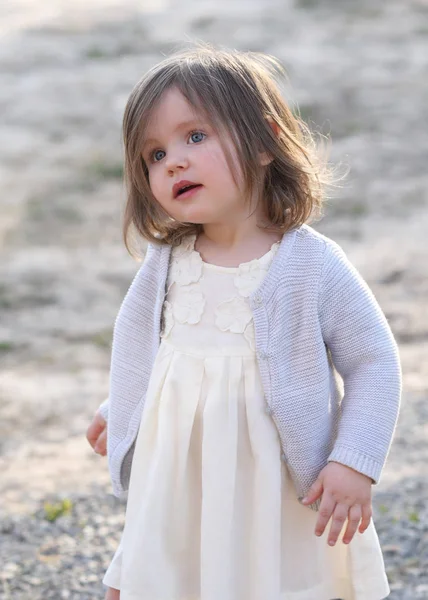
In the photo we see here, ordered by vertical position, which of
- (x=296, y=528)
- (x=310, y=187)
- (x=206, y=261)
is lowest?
(x=296, y=528)

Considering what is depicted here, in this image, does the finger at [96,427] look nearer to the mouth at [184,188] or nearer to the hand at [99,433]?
the hand at [99,433]

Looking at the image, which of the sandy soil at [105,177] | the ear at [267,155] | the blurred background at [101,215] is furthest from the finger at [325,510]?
the sandy soil at [105,177]

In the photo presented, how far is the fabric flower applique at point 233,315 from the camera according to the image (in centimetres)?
194

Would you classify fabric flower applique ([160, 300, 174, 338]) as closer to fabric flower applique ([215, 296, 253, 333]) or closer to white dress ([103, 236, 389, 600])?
white dress ([103, 236, 389, 600])

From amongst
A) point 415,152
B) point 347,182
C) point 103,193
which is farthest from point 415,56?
point 103,193

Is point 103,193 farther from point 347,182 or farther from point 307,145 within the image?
point 307,145

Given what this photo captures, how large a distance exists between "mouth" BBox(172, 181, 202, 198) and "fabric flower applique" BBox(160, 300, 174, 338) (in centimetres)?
25

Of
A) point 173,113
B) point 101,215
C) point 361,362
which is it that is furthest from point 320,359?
point 101,215

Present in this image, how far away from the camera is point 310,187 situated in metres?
2.06

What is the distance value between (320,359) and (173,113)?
1.79 feet

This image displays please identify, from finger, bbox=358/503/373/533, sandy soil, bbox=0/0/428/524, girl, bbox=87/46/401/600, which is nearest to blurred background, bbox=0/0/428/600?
sandy soil, bbox=0/0/428/524

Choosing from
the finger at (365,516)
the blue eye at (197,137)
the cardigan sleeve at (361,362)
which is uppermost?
the blue eye at (197,137)

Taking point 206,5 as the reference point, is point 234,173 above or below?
above

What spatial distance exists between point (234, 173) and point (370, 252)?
5314mm
